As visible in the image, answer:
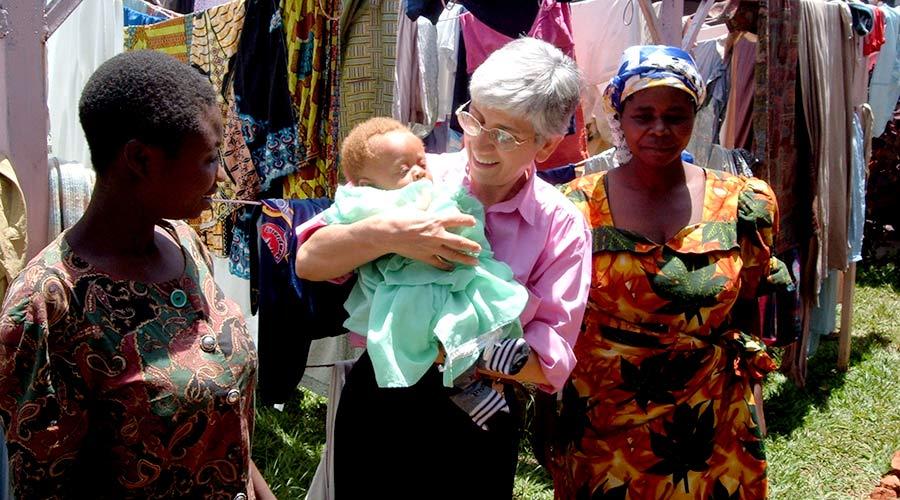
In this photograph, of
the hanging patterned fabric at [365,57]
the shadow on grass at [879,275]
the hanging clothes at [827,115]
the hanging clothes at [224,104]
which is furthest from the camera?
the shadow on grass at [879,275]

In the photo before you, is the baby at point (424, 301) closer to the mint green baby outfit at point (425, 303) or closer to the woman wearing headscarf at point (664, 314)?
the mint green baby outfit at point (425, 303)

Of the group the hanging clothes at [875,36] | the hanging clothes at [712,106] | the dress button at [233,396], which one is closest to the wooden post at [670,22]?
the hanging clothes at [712,106]

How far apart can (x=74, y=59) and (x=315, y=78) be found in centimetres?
163

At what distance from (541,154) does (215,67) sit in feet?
9.24

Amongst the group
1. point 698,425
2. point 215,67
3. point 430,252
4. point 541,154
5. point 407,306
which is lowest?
point 698,425

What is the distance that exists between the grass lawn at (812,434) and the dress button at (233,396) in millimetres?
2779

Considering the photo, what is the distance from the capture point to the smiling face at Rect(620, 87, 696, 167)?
2561 mm

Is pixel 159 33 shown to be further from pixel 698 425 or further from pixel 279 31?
pixel 698 425

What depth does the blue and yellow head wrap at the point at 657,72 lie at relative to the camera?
254 cm

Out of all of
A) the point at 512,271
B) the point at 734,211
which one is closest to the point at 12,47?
the point at 512,271

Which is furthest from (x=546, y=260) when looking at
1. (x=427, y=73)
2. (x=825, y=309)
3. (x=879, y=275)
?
(x=879, y=275)

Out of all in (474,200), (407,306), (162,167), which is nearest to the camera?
(162,167)

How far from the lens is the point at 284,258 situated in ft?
7.06

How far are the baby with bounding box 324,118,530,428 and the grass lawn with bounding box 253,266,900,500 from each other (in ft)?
8.44
